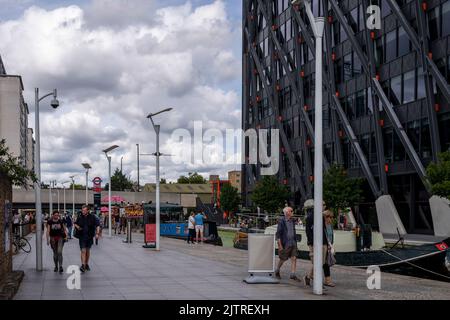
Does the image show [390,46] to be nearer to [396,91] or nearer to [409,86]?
[396,91]

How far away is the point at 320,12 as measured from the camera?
56.6 m

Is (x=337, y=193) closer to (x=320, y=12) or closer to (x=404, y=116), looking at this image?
(x=404, y=116)

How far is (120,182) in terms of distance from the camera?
150375 millimetres

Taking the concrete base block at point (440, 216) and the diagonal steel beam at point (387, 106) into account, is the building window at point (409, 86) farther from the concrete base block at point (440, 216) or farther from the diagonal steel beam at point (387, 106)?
the concrete base block at point (440, 216)

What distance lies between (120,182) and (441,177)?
124 meters

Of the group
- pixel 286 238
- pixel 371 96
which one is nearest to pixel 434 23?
pixel 371 96

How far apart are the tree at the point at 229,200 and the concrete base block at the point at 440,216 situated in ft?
162

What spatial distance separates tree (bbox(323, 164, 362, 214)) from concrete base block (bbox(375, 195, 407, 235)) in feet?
5.68

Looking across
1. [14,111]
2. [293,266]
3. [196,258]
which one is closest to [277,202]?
[196,258]

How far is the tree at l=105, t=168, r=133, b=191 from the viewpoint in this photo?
5902 inches

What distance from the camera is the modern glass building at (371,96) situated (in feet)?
133

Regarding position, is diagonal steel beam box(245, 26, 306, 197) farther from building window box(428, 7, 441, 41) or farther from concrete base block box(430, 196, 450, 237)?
building window box(428, 7, 441, 41)

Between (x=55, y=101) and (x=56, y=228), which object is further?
(x=55, y=101)

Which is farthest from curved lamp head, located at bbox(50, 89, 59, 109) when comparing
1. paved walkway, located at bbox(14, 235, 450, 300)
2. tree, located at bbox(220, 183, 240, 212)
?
tree, located at bbox(220, 183, 240, 212)
